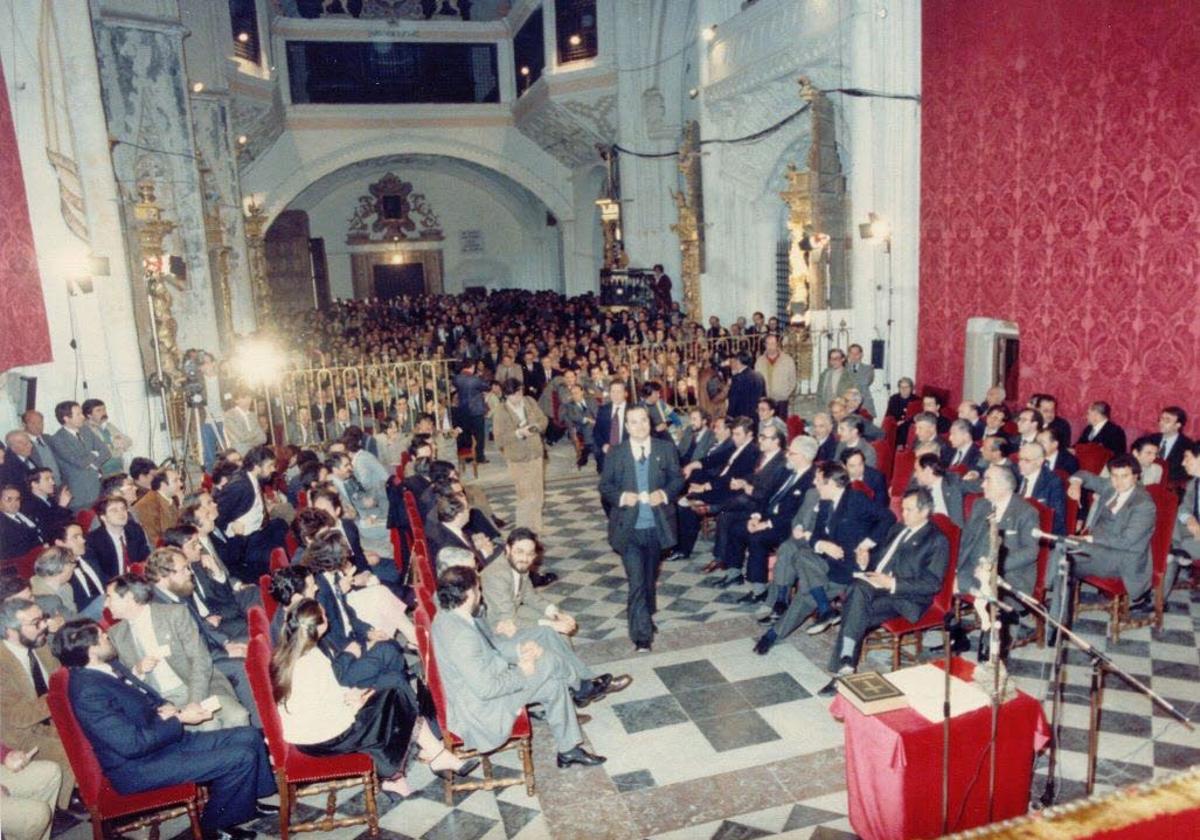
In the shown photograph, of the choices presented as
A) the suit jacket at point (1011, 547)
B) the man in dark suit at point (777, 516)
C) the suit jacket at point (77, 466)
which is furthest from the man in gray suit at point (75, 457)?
the suit jacket at point (1011, 547)

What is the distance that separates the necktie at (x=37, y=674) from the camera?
4.14m

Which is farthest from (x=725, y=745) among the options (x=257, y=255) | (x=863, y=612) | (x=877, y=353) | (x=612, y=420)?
(x=257, y=255)

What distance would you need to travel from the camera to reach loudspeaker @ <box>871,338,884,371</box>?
1102 cm

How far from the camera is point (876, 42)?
34.3 ft

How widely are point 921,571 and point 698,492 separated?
9.04ft

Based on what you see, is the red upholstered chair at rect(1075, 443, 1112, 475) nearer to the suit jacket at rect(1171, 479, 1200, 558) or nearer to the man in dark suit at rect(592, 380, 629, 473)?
the suit jacket at rect(1171, 479, 1200, 558)

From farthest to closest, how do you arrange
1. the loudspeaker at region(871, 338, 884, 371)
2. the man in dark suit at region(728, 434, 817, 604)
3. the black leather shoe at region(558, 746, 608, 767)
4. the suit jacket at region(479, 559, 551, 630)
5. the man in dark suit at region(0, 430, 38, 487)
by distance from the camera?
1. the loudspeaker at region(871, 338, 884, 371)
2. the man in dark suit at region(0, 430, 38, 487)
3. the man in dark suit at region(728, 434, 817, 604)
4. the suit jacket at region(479, 559, 551, 630)
5. the black leather shoe at region(558, 746, 608, 767)

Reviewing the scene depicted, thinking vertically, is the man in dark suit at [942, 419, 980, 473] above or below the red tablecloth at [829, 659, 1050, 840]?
above

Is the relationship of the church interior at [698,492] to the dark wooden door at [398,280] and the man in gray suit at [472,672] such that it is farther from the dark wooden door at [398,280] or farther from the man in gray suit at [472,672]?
the dark wooden door at [398,280]

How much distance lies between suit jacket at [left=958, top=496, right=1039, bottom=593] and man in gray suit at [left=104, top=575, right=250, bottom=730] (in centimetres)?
440

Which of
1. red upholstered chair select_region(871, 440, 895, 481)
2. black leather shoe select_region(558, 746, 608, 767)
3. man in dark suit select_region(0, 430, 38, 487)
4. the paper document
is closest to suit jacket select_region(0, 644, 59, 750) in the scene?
black leather shoe select_region(558, 746, 608, 767)

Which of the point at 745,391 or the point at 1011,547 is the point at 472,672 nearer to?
the point at 1011,547

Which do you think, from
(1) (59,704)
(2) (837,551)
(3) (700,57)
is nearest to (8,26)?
(1) (59,704)

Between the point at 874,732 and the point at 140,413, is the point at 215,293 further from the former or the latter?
the point at 874,732
